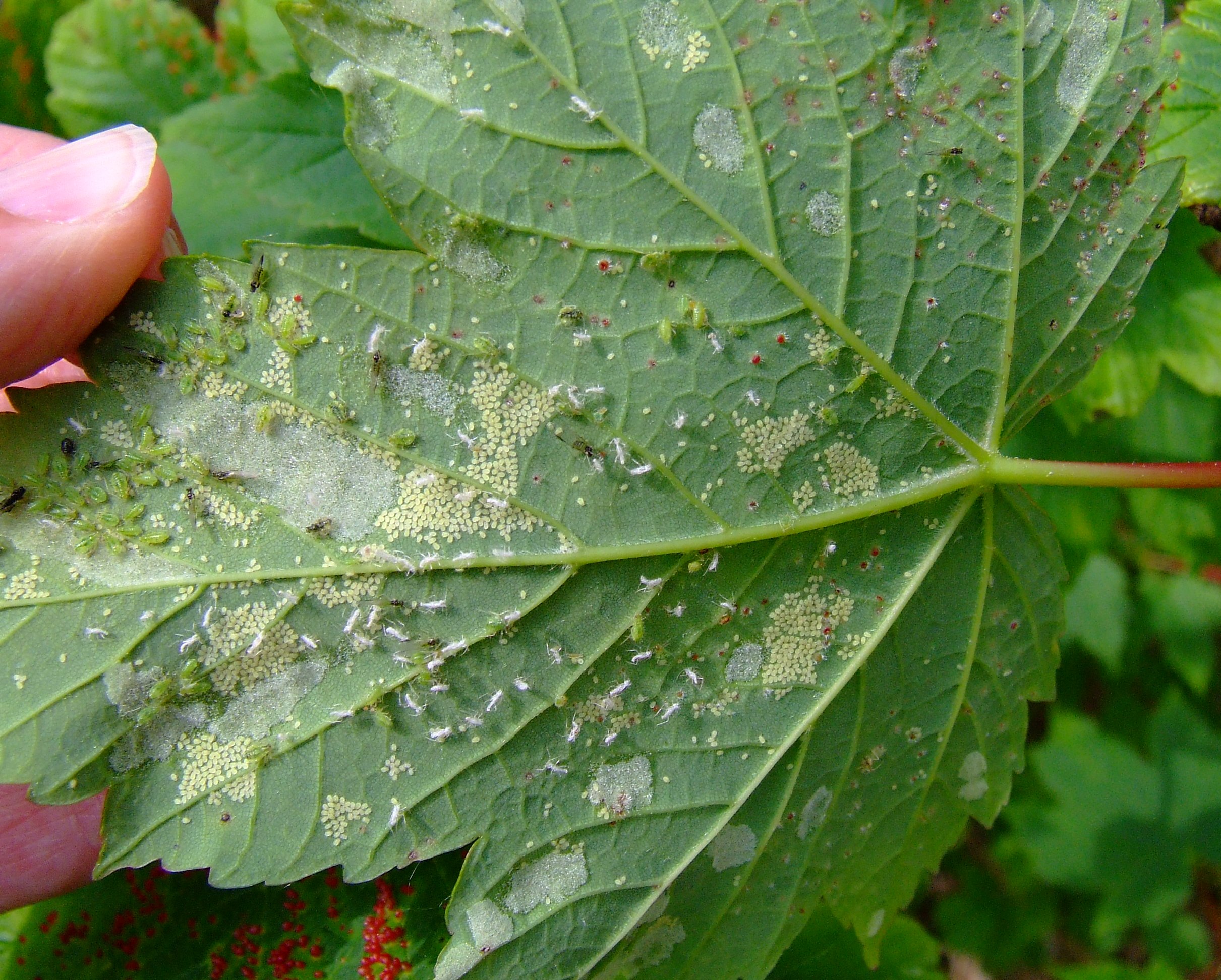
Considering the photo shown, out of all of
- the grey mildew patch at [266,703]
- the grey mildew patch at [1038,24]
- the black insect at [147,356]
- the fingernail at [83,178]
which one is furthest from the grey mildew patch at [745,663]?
the fingernail at [83,178]

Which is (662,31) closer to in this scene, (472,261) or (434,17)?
(434,17)

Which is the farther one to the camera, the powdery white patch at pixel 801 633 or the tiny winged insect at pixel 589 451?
the powdery white patch at pixel 801 633

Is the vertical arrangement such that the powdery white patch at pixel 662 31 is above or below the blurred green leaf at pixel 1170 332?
above

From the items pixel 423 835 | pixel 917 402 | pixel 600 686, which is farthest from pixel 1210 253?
pixel 423 835

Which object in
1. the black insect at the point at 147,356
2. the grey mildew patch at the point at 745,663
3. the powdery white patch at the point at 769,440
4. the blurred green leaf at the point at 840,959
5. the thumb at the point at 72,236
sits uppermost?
the thumb at the point at 72,236

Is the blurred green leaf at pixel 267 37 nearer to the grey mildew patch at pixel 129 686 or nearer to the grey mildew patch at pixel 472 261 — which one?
the grey mildew patch at pixel 472 261

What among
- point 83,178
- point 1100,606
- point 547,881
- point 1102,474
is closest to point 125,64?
point 83,178

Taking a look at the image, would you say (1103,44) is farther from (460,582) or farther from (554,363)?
(460,582)
